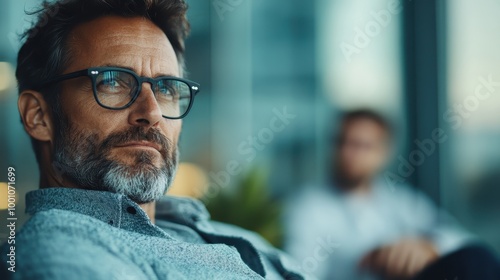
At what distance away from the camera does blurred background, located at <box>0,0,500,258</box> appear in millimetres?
3195

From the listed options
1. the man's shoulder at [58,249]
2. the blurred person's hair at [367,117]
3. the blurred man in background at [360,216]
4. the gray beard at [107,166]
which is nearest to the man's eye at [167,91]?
the gray beard at [107,166]

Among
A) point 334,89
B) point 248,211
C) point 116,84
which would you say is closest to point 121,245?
point 116,84

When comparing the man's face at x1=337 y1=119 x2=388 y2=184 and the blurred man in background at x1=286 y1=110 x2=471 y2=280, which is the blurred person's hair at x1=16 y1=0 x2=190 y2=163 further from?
the man's face at x1=337 y1=119 x2=388 y2=184

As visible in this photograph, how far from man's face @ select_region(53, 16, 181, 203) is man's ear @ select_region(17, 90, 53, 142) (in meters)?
0.04

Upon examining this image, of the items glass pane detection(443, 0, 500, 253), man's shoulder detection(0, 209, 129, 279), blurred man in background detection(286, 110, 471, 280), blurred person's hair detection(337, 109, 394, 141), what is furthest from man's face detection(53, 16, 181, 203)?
glass pane detection(443, 0, 500, 253)

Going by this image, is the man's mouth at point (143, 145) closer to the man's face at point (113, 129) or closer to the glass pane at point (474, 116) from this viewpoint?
the man's face at point (113, 129)

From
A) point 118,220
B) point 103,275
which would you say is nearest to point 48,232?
point 103,275

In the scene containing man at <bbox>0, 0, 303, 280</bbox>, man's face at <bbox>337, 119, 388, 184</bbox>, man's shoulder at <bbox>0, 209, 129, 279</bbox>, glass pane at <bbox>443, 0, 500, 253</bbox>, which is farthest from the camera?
glass pane at <bbox>443, 0, 500, 253</bbox>

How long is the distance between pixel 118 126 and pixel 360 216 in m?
1.60

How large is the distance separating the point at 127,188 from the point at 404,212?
5.99 feet

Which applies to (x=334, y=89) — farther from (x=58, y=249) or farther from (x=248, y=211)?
(x=58, y=249)

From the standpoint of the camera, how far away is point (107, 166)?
48.3 inches

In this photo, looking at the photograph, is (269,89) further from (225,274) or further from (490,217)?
(225,274)

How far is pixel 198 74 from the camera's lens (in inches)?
135
